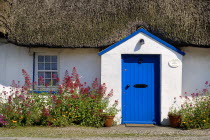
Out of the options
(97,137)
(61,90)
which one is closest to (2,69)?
(61,90)

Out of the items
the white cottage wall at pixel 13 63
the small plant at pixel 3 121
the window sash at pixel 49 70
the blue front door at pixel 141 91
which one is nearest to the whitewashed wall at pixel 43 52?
the white cottage wall at pixel 13 63

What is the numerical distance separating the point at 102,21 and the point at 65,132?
12.0 feet

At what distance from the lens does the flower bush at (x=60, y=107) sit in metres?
7.88

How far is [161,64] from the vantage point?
26.9ft

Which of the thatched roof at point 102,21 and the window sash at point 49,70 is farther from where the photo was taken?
the window sash at point 49,70

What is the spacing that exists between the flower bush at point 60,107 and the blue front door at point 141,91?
1.65 feet

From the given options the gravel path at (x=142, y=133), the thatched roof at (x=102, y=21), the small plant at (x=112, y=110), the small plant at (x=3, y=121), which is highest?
the thatched roof at (x=102, y=21)

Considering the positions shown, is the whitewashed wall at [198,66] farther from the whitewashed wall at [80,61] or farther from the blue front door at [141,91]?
the whitewashed wall at [80,61]

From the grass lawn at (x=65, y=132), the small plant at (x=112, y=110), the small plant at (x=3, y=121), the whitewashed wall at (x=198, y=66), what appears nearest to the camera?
the grass lawn at (x=65, y=132)

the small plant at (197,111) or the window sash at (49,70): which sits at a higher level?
the window sash at (49,70)

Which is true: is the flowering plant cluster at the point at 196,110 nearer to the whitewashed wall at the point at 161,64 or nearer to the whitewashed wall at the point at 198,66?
the whitewashed wall at the point at 198,66

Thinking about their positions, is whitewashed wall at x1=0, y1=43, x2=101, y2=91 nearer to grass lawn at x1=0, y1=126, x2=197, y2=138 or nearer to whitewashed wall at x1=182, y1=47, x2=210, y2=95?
grass lawn at x1=0, y1=126, x2=197, y2=138

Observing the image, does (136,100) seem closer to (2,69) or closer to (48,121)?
(48,121)

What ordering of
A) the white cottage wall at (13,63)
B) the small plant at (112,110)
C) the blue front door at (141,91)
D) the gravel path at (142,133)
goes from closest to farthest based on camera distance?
the gravel path at (142,133) < the small plant at (112,110) < the blue front door at (141,91) < the white cottage wall at (13,63)
